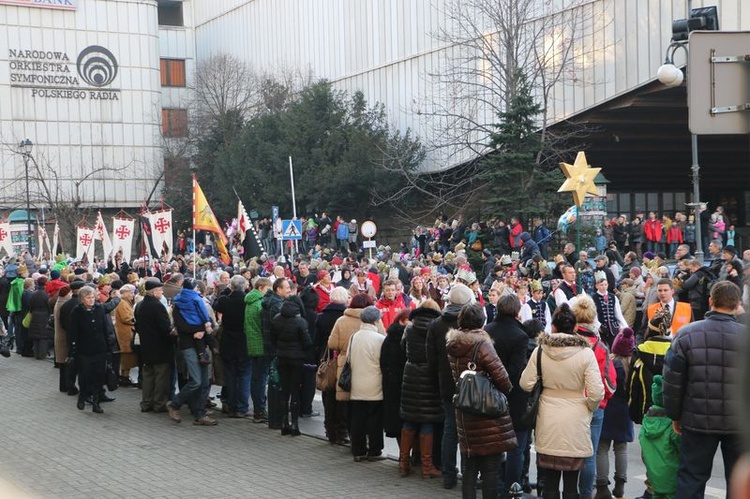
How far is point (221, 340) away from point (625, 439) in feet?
19.7

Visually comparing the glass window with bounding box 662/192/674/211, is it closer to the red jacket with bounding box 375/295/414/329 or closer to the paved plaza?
the paved plaza

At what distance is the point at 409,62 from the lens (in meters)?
44.7

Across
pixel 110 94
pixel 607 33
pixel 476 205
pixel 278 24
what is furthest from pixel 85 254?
pixel 110 94

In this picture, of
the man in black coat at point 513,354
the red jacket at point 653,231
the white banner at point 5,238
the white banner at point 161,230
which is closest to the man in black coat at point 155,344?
the man in black coat at point 513,354

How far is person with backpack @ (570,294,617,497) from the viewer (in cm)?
789

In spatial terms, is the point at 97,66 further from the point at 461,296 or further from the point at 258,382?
the point at 461,296

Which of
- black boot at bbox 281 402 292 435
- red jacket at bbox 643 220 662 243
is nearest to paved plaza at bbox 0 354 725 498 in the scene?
black boot at bbox 281 402 292 435

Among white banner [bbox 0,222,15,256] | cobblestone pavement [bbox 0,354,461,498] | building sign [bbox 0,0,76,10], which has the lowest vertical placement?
cobblestone pavement [bbox 0,354,461,498]

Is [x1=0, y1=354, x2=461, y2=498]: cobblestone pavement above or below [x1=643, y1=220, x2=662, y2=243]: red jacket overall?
below

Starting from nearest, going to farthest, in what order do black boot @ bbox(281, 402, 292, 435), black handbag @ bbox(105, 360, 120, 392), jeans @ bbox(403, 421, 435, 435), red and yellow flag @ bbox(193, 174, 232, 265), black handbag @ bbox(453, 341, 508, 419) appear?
black handbag @ bbox(453, 341, 508, 419), jeans @ bbox(403, 421, 435, 435), black boot @ bbox(281, 402, 292, 435), black handbag @ bbox(105, 360, 120, 392), red and yellow flag @ bbox(193, 174, 232, 265)

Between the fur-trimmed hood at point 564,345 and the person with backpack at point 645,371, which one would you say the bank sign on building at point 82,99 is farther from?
the fur-trimmed hood at point 564,345

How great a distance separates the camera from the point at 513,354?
8.35 meters

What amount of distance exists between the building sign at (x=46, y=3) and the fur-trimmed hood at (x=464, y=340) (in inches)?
2309

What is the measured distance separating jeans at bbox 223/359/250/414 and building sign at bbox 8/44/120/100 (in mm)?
52684
